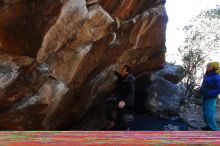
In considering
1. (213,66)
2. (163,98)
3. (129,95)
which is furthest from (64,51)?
(163,98)

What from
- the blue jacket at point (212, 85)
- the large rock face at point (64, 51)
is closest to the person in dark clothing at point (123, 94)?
the large rock face at point (64, 51)

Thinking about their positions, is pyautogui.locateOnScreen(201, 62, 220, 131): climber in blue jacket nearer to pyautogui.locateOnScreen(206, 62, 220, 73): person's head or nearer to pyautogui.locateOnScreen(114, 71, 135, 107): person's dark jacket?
pyautogui.locateOnScreen(206, 62, 220, 73): person's head

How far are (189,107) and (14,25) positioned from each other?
903 cm

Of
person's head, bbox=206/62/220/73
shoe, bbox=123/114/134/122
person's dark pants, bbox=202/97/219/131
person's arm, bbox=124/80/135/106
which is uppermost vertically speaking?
person's head, bbox=206/62/220/73

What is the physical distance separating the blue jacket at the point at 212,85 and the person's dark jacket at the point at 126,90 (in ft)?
6.78

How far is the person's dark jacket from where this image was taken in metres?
9.92

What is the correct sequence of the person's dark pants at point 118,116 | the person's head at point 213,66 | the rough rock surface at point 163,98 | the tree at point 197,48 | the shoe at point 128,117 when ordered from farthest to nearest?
the tree at point 197,48 < the rough rock surface at point 163,98 < the shoe at point 128,117 < the person's head at point 213,66 < the person's dark pants at point 118,116

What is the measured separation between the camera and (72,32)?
9422 millimetres

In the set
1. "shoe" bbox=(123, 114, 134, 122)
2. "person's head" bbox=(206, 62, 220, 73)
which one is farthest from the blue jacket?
"shoe" bbox=(123, 114, 134, 122)

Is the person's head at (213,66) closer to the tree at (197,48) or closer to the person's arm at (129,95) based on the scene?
the person's arm at (129,95)

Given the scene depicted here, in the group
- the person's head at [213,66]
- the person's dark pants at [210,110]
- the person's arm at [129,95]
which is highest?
the person's head at [213,66]

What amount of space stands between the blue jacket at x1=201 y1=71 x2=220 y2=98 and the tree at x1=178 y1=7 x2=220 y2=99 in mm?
5580

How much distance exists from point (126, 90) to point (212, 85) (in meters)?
2.31

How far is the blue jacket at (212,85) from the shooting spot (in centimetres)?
1065
